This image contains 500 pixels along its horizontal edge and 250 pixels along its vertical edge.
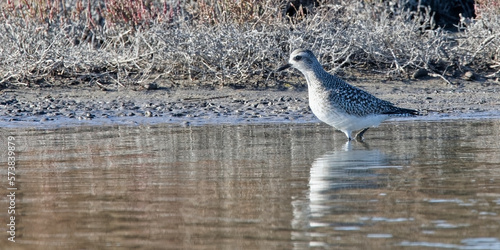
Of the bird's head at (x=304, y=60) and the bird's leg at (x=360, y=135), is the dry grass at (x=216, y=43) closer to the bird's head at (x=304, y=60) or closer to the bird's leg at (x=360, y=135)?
the bird's head at (x=304, y=60)

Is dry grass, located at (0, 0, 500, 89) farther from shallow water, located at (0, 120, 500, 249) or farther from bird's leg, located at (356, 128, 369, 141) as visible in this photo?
shallow water, located at (0, 120, 500, 249)

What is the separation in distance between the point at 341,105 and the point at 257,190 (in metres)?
3.21

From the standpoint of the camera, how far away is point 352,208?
220 inches

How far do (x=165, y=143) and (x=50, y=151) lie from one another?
1.24 meters

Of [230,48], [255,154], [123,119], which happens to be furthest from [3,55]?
[255,154]

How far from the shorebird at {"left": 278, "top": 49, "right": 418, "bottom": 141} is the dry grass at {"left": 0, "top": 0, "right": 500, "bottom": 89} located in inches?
98.1

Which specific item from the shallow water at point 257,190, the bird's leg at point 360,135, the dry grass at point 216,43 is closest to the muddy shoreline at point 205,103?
the dry grass at point 216,43

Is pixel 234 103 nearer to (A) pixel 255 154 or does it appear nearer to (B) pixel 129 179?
(A) pixel 255 154

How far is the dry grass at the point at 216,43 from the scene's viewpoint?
486 inches

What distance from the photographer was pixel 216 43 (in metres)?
12.3

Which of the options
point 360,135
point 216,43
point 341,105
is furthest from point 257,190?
point 216,43

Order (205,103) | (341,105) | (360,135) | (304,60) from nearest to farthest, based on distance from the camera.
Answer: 1. (341,105)
2. (360,135)
3. (304,60)
4. (205,103)

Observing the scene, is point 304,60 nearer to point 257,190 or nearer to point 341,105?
point 341,105

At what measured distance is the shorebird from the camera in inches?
364
